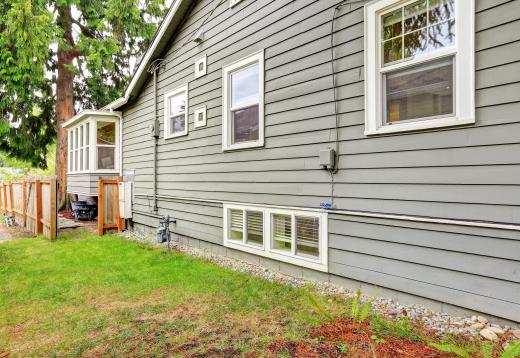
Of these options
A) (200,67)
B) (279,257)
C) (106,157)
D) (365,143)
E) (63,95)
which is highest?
(63,95)

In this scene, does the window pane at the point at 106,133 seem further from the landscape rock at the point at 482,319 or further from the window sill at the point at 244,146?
the landscape rock at the point at 482,319

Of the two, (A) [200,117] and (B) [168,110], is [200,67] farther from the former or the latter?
(B) [168,110]

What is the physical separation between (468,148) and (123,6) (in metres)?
14.9

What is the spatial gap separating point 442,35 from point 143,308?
4.08m

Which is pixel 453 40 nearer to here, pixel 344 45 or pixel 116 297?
pixel 344 45

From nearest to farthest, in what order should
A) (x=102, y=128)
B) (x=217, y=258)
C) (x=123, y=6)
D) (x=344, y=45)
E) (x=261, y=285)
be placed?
(x=344, y=45)
(x=261, y=285)
(x=217, y=258)
(x=102, y=128)
(x=123, y=6)

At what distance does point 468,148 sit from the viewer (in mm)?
3053

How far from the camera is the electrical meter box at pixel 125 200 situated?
29.9 ft

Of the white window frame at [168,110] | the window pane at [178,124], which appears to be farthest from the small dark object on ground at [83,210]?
the window pane at [178,124]

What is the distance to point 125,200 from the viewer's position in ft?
29.8

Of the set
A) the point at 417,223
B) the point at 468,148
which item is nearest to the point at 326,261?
the point at 417,223

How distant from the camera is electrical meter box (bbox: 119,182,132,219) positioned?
9.11m

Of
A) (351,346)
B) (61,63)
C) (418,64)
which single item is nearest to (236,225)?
(351,346)

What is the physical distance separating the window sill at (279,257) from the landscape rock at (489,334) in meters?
1.74
